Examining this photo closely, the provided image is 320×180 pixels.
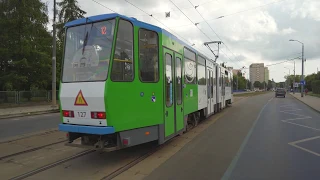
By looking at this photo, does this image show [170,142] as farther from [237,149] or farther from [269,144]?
[269,144]

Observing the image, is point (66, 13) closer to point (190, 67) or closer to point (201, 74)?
point (201, 74)

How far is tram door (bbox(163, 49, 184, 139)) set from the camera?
23.5 ft

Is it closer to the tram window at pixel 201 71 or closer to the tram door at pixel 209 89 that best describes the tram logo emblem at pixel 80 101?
the tram window at pixel 201 71

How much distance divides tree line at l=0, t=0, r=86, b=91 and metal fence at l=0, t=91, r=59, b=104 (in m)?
2.24

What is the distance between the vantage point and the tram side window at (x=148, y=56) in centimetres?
627

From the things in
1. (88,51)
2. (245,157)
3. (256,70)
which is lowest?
(245,157)

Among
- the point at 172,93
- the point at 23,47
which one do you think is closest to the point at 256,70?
the point at 23,47

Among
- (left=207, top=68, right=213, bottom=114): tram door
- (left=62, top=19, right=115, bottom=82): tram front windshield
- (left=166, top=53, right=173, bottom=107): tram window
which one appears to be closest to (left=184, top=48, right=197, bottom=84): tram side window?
(left=166, top=53, right=173, bottom=107): tram window

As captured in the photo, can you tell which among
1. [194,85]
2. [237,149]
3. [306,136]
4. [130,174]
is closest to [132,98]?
[130,174]

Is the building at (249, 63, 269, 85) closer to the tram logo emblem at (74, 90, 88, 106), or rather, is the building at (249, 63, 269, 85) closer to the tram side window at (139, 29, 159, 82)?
the tram side window at (139, 29, 159, 82)

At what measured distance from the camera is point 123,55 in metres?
5.87

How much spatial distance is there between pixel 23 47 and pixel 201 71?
2319 cm

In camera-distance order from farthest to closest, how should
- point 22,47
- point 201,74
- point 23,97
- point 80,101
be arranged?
1. point 22,47
2. point 23,97
3. point 201,74
4. point 80,101

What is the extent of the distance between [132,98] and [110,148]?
1202 millimetres
